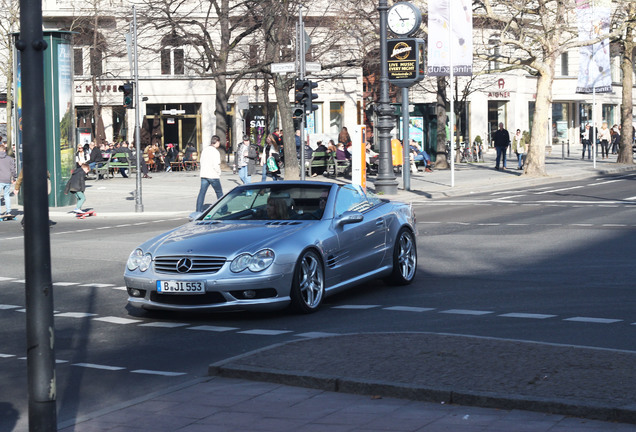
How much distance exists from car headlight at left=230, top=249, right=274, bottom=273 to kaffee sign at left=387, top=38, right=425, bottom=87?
19990mm

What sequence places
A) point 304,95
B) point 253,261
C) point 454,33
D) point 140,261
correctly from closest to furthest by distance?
point 253,261, point 140,261, point 304,95, point 454,33

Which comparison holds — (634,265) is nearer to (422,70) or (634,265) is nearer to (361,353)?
(361,353)

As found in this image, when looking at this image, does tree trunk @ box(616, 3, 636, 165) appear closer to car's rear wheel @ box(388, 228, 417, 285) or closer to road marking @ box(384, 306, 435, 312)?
car's rear wheel @ box(388, 228, 417, 285)

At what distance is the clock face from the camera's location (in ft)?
97.9

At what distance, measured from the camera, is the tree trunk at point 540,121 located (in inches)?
1421

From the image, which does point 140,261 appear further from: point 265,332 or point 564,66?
point 564,66

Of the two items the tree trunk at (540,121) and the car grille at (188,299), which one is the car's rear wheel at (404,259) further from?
the tree trunk at (540,121)

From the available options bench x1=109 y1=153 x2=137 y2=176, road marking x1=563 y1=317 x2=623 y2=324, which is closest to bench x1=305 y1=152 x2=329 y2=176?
bench x1=109 y1=153 x2=137 y2=176

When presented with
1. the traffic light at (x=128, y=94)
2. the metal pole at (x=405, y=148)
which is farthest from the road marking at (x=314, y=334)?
the metal pole at (x=405, y=148)

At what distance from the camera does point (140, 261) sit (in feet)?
34.3

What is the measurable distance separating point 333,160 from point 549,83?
873cm

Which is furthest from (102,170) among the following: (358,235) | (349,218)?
(349,218)

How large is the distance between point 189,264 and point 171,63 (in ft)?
160

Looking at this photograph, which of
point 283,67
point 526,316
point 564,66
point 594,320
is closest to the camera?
point 594,320
